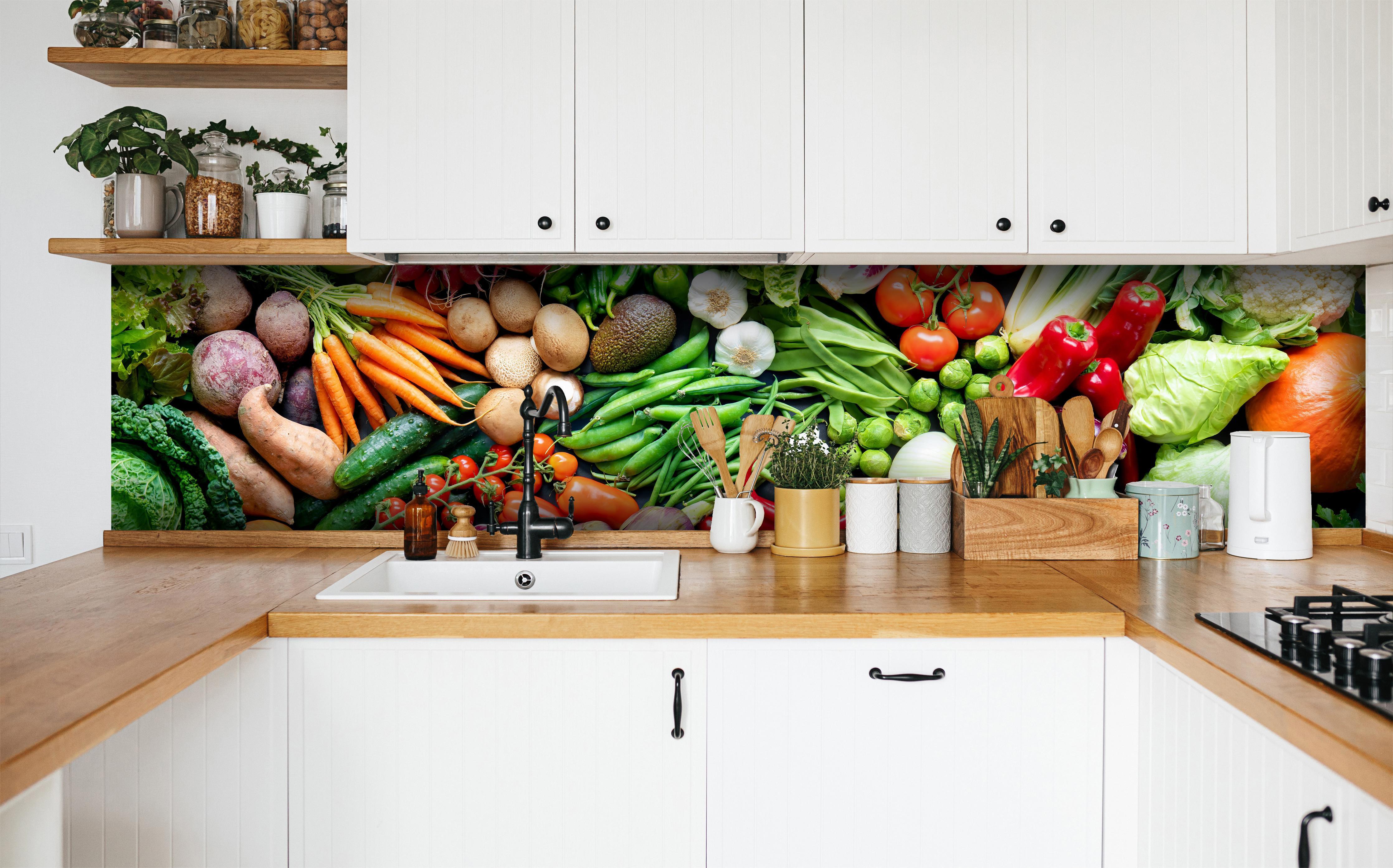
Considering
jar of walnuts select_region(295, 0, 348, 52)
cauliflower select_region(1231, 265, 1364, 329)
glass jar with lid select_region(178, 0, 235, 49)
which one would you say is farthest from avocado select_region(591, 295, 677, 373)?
cauliflower select_region(1231, 265, 1364, 329)

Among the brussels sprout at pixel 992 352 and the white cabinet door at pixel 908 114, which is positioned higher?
the white cabinet door at pixel 908 114

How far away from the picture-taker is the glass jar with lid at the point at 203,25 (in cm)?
212

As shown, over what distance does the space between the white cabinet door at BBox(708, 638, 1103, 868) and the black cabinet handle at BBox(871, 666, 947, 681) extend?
1cm

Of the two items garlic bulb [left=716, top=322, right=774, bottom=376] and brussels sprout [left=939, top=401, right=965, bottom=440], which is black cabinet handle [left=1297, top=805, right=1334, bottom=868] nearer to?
brussels sprout [left=939, top=401, right=965, bottom=440]

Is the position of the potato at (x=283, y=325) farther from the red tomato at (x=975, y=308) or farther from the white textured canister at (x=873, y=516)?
the red tomato at (x=975, y=308)

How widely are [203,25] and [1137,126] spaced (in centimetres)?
207

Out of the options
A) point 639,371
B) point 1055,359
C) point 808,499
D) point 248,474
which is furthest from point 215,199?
point 1055,359

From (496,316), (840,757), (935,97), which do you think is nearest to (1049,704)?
(840,757)

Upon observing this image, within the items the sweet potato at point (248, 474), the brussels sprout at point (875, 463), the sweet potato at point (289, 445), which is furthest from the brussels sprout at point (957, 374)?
the sweet potato at point (248, 474)

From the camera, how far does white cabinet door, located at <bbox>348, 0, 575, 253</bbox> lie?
1991 millimetres

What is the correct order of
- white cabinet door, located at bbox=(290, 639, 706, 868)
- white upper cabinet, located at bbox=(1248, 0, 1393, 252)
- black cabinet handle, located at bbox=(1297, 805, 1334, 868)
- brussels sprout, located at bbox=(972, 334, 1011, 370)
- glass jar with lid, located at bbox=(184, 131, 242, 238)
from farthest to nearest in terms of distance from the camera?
brussels sprout, located at bbox=(972, 334, 1011, 370), glass jar with lid, located at bbox=(184, 131, 242, 238), white upper cabinet, located at bbox=(1248, 0, 1393, 252), white cabinet door, located at bbox=(290, 639, 706, 868), black cabinet handle, located at bbox=(1297, 805, 1334, 868)

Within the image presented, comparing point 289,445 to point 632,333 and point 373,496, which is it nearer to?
point 373,496

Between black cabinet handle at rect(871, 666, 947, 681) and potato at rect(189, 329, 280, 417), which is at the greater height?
potato at rect(189, 329, 280, 417)

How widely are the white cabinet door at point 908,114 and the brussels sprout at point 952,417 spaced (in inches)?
19.2
